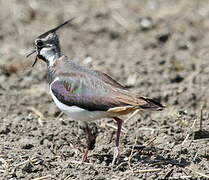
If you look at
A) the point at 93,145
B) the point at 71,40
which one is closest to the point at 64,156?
the point at 93,145

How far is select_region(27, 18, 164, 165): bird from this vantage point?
661 cm

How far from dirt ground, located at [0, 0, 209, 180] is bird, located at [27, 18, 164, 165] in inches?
14.7

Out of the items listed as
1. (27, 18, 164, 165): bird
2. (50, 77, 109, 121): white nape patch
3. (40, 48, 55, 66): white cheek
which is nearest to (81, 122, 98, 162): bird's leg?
(27, 18, 164, 165): bird

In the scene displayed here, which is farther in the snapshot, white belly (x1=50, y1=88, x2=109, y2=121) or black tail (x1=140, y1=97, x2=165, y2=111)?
white belly (x1=50, y1=88, x2=109, y2=121)

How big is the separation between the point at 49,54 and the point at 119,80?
269 centimetres

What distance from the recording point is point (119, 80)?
998 centimetres

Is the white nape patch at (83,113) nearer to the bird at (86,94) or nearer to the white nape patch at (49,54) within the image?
the bird at (86,94)

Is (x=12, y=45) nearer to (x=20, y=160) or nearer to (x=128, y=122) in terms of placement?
(x=128, y=122)

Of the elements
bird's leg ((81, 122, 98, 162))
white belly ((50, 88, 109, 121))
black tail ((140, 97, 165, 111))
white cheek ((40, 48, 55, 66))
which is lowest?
bird's leg ((81, 122, 98, 162))

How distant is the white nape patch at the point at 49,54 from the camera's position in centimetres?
740

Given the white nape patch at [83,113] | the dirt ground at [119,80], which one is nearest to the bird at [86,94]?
the white nape patch at [83,113]

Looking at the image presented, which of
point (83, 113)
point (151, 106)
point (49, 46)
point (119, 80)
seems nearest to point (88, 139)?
point (83, 113)

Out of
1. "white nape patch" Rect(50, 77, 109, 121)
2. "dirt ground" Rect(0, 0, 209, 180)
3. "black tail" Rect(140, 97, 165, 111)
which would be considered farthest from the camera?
"dirt ground" Rect(0, 0, 209, 180)

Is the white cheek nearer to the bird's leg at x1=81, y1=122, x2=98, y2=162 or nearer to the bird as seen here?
the bird
